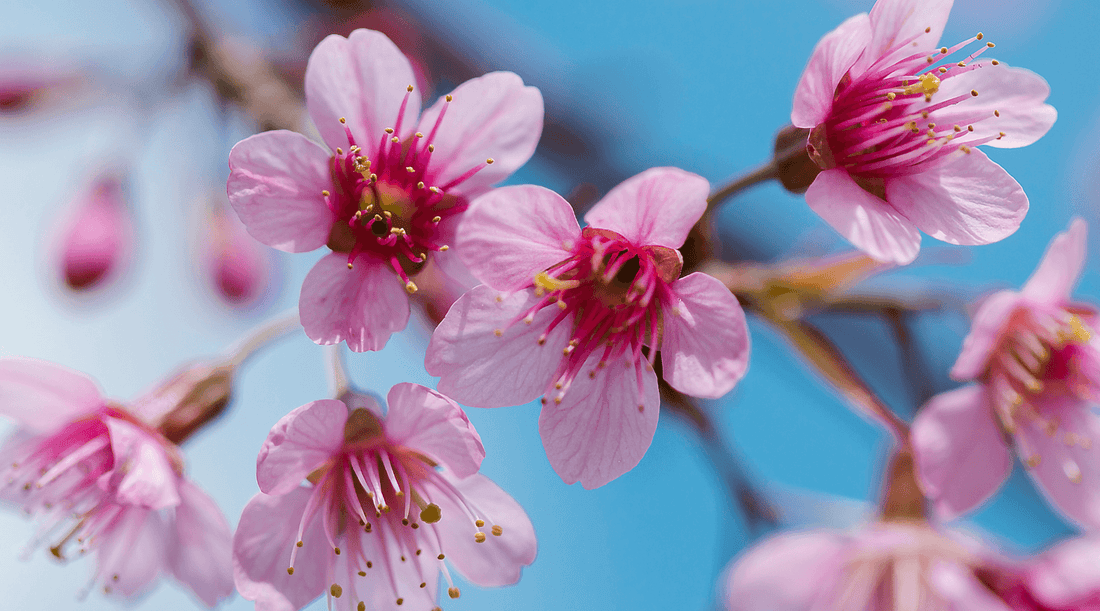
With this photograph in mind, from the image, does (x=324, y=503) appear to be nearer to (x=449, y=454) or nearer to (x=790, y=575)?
(x=449, y=454)

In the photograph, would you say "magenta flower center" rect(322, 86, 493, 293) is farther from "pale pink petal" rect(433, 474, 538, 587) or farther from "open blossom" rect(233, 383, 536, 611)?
"pale pink petal" rect(433, 474, 538, 587)

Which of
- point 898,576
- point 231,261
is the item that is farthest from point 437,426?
point 231,261

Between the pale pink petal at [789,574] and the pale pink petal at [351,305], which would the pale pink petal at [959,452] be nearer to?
the pale pink petal at [789,574]

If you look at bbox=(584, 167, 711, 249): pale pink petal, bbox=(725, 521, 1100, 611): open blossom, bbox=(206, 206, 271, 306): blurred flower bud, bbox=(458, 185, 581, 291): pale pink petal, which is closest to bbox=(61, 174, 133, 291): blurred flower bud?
bbox=(206, 206, 271, 306): blurred flower bud

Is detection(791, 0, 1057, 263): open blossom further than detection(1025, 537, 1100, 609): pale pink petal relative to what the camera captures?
No

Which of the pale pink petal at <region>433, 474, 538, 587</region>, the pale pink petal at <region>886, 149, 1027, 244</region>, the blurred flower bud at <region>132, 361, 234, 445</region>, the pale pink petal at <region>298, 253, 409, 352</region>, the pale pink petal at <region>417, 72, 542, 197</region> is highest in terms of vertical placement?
the pale pink petal at <region>417, 72, 542, 197</region>

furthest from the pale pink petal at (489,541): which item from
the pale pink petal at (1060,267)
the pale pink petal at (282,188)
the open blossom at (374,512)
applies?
the pale pink petal at (1060,267)
